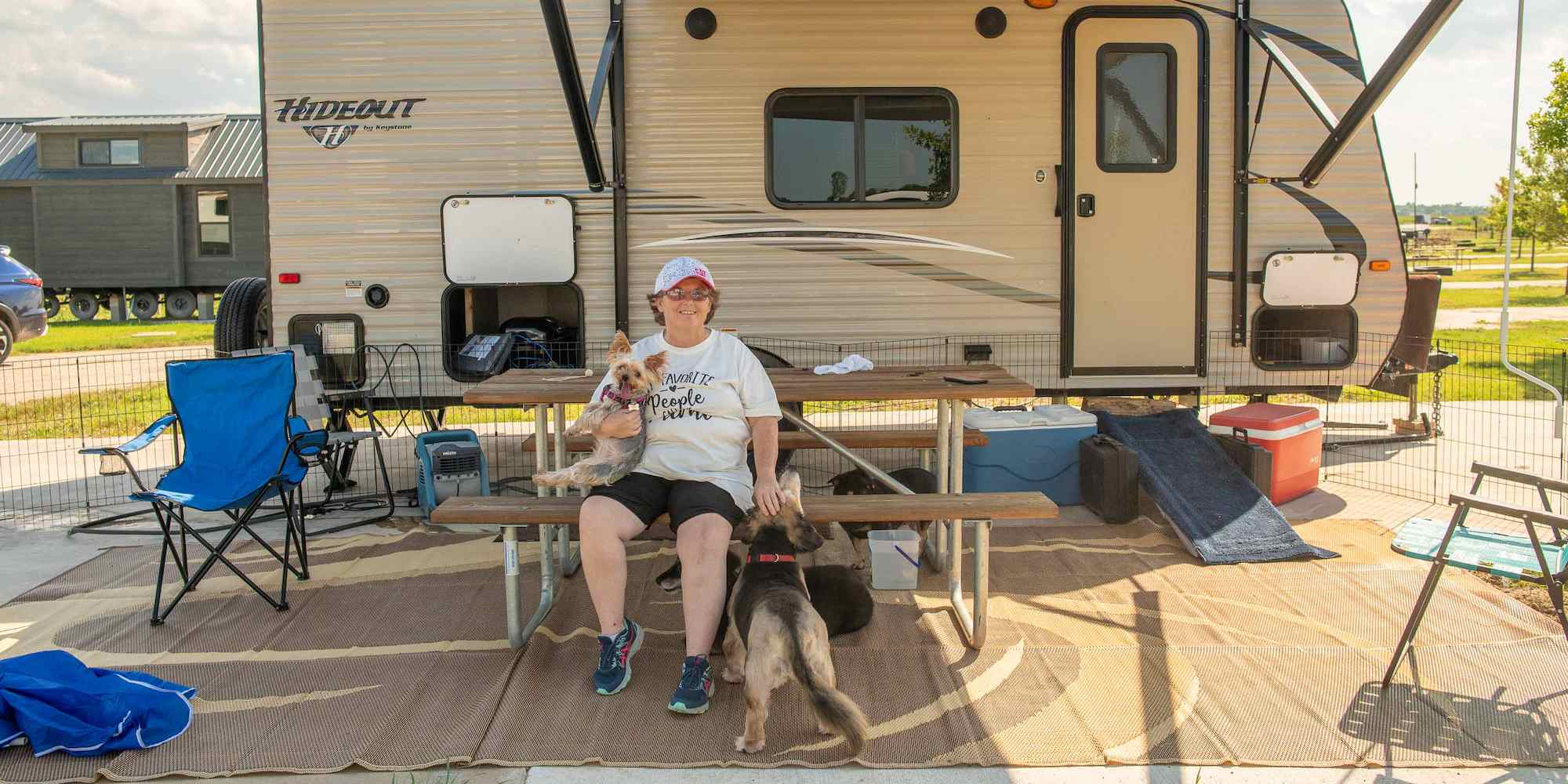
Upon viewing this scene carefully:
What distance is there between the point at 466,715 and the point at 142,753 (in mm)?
843

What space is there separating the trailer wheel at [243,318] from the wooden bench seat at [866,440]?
2.80 m

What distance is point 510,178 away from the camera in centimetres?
584

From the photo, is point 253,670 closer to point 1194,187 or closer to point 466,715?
point 466,715

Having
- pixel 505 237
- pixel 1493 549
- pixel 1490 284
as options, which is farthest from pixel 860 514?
pixel 1490 284

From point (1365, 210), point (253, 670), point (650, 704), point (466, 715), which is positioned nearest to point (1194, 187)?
point (1365, 210)

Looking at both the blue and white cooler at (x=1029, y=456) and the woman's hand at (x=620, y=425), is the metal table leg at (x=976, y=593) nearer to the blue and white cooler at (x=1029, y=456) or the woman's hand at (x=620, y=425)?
the woman's hand at (x=620, y=425)

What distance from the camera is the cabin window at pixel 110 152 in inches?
830

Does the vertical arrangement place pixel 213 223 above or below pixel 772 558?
above

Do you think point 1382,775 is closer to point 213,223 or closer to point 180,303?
point 213,223

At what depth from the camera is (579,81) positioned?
5.13 m

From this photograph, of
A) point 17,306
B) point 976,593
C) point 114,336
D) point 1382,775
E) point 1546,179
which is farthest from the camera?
point 1546,179

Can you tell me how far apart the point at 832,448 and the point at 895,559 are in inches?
20.1

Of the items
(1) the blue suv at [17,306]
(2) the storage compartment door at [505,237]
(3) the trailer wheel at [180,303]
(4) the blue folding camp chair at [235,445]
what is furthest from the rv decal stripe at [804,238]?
(3) the trailer wheel at [180,303]

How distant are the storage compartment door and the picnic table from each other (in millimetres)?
1156
